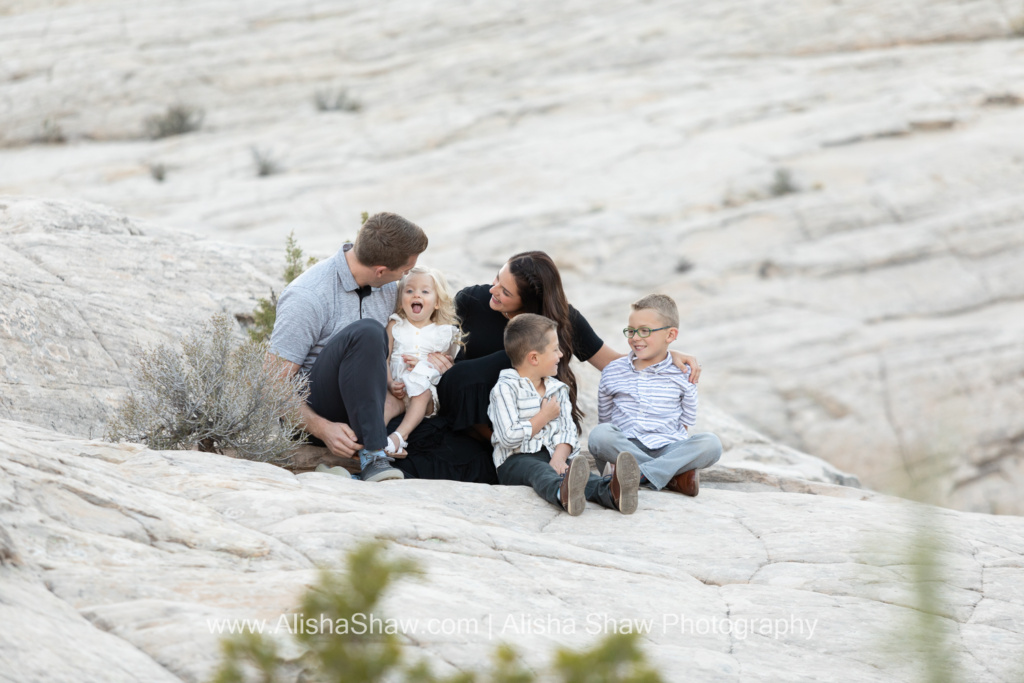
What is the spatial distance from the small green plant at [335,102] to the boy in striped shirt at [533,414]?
528 inches

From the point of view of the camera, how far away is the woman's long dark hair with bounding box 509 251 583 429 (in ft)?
16.5

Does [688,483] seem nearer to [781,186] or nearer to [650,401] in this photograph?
[650,401]

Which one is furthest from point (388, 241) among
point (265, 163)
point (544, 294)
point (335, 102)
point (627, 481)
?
point (335, 102)

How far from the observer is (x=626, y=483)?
4246 millimetres

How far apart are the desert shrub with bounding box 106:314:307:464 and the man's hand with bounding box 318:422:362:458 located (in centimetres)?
18

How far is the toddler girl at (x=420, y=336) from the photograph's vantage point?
4.86 meters

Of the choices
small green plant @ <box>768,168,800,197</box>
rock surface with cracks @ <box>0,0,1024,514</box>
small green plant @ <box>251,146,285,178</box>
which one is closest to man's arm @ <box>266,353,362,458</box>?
rock surface with cracks @ <box>0,0,1024,514</box>

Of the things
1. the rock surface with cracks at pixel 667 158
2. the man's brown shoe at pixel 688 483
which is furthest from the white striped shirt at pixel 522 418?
the rock surface with cracks at pixel 667 158

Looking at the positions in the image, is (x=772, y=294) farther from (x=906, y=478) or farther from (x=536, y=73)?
(x=906, y=478)

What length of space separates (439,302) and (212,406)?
4.42 feet

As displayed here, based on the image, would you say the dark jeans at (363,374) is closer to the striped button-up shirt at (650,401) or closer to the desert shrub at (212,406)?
the desert shrub at (212,406)

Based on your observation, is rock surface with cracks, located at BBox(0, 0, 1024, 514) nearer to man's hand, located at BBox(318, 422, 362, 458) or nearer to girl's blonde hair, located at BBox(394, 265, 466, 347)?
girl's blonde hair, located at BBox(394, 265, 466, 347)

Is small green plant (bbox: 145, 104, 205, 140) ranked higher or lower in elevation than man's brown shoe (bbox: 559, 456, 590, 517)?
higher

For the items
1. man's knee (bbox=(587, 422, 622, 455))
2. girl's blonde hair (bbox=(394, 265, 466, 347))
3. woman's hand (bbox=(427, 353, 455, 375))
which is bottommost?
man's knee (bbox=(587, 422, 622, 455))
